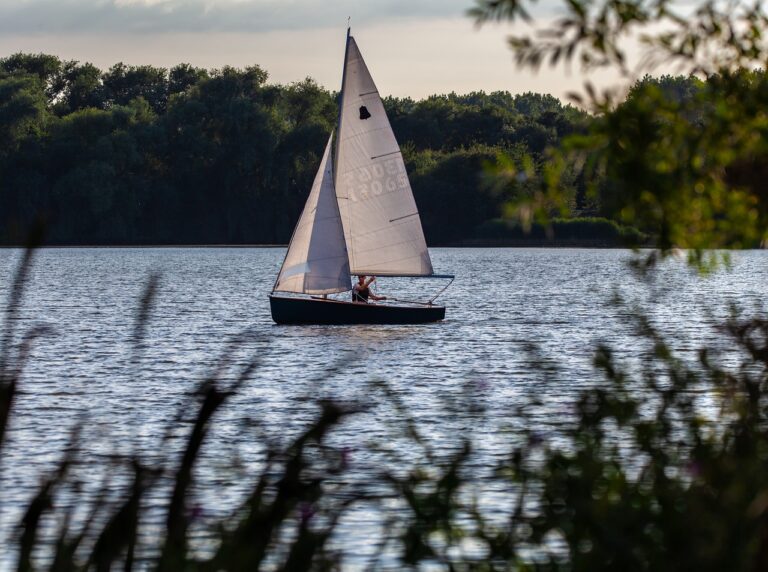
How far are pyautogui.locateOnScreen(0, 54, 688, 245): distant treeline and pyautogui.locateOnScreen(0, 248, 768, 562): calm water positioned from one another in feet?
170

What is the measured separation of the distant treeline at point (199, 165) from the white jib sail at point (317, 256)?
90493mm

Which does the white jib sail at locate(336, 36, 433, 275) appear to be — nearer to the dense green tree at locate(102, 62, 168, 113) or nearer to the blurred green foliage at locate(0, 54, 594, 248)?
the blurred green foliage at locate(0, 54, 594, 248)

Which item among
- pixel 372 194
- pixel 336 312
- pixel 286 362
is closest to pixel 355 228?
pixel 372 194

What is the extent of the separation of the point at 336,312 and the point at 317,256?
6.10 ft

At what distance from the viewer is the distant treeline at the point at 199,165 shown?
137625 millimetres

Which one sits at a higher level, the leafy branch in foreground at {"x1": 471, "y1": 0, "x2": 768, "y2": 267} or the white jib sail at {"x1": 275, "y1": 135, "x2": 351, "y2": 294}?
the leafy branch in foreground at {"x1": 471, "y1": 0, "x2": 768, "y2": 267}

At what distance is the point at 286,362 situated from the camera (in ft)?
116

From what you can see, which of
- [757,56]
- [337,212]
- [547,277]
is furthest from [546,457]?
[547,277]

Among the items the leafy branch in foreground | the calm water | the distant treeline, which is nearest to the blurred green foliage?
the distant treeline

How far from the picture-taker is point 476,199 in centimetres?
14138

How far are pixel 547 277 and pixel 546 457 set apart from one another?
292 ft

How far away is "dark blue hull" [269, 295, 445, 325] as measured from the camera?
4262 centimetres

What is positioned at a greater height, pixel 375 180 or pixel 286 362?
pixel 375 180

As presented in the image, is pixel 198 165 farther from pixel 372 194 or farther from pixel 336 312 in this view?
pixel 336 312
